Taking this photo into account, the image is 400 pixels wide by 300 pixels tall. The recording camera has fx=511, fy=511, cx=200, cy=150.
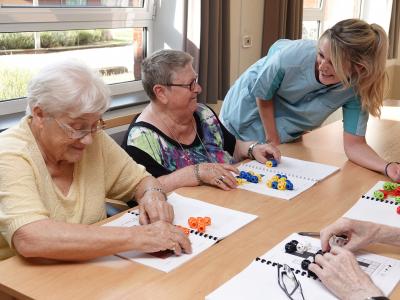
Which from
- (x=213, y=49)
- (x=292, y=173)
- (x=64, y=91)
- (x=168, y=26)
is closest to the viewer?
(x=64, y=91)

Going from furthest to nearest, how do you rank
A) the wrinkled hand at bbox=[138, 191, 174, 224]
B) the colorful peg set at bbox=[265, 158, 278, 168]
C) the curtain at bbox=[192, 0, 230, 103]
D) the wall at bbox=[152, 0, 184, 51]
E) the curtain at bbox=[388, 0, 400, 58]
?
the curtain at bbox=[388, 0, 400, 58], the wall at bbox=[152, 0, 184, 51], the curtain at bbox=[192, 0, 230, 103], the colorful peg set at bbox=[265, 158, 278, 168], the wrinkled hand at bbox=[138, 191, 174, 224]

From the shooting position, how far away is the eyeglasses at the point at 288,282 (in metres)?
1.17

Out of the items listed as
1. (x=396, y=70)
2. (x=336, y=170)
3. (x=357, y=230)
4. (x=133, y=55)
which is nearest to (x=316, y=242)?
(x=357, y=230)

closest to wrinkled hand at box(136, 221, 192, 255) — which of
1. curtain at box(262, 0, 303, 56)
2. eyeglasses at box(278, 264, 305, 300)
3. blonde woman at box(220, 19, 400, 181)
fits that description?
eyeglasses at box(278, 264, 305, 300)

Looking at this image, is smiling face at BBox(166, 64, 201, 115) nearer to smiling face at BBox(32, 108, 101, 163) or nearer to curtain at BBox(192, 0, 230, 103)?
smiling face at BBox(32, 108, 101, 163)

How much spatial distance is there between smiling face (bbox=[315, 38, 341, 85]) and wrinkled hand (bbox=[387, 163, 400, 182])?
0.42 meters

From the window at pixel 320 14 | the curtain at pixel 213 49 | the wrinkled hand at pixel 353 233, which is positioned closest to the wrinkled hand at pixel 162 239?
the wrinkled hand at pixel 353 233

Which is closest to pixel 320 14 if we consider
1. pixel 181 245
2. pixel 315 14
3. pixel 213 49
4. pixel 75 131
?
pixel 315 14

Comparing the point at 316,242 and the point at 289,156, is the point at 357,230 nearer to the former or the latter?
the point at 316,242

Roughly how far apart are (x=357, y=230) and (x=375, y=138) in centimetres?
155

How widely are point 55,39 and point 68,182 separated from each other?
146 cm

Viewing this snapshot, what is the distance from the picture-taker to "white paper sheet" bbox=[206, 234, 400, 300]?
1161 millimetres

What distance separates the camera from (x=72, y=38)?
2.91 meters

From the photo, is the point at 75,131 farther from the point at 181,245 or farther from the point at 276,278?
the point at 276,278
